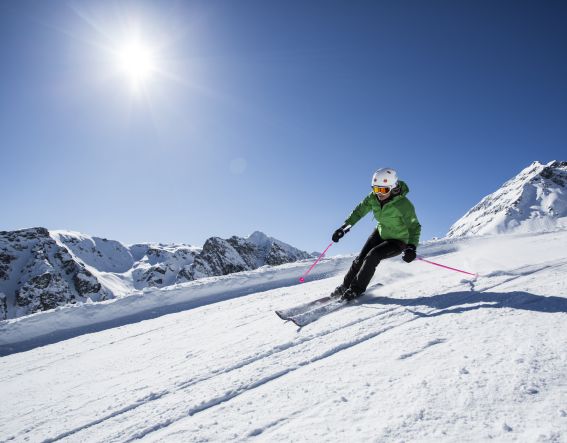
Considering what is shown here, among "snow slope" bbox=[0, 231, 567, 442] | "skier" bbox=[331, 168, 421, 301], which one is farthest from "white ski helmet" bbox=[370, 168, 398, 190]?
"snow slope" bbox=[0, 231, 567, 442]

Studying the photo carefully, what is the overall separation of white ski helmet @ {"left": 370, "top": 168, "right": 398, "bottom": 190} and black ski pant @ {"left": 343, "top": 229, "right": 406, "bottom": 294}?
924 millimetres

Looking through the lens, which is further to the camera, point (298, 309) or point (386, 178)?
point (386, 178)

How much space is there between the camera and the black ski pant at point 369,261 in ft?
16.9

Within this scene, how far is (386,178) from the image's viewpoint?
5633 mm

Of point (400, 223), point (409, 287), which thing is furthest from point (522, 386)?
point (400, 223)

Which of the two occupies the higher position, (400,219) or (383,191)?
(383,191)

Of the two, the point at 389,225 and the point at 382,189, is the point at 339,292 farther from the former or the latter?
the point at 382,189

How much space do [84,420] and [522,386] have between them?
9.95 feet

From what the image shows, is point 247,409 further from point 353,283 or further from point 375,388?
point 353,283

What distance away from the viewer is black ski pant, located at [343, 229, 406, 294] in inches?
203

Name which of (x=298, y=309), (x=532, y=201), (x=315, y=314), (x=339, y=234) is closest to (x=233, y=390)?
(x=315, y=314)

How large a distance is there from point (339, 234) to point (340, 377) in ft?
14.2

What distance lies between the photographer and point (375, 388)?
7.36 ft

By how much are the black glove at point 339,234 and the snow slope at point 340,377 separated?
1714 millimetres
